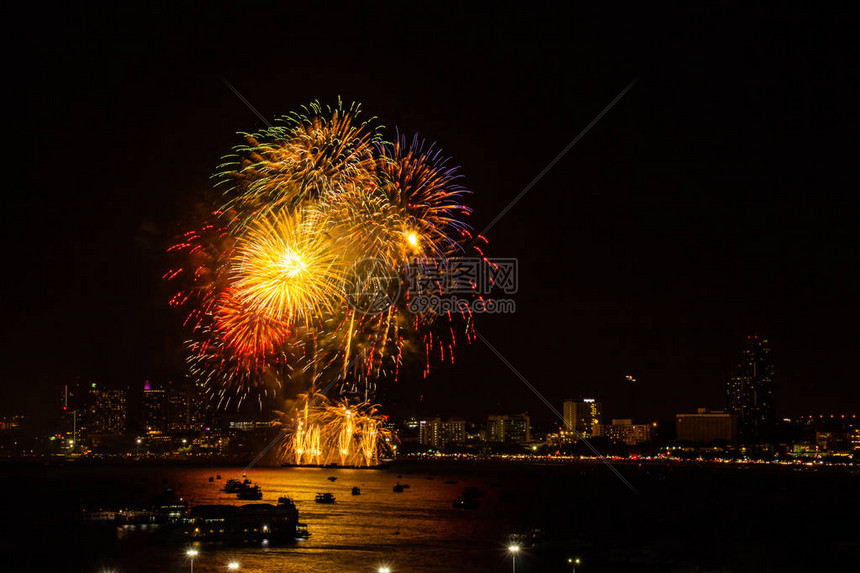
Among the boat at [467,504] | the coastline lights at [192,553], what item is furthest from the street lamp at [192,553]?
the boat at [467,504]

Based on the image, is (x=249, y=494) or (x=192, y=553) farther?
(x=249, y=494)

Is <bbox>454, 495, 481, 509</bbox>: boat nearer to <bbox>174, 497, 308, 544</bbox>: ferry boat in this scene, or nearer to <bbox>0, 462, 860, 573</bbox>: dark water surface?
<bbox>0, 462, 860, 573</bbox>: dark water surface

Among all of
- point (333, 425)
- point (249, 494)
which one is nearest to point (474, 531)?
point (333, 425)

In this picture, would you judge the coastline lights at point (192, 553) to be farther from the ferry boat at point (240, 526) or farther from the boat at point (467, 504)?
the boat at point (467, 504)

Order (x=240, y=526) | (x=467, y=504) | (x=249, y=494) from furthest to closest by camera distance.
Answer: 1. (x=249, y=494)
2. (x=467, y=504)
3. (x=240, y=526)

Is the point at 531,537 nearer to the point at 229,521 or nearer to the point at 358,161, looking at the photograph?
the point at 229,521

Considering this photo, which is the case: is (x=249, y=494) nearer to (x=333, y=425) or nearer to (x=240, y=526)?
(x=333, y=425)

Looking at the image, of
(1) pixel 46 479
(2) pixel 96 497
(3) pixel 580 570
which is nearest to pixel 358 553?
(3) pixel 580 570

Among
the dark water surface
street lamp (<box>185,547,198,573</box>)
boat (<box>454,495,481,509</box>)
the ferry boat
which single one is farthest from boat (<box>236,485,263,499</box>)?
street lamp (<box>185,547,198,573</box>)
